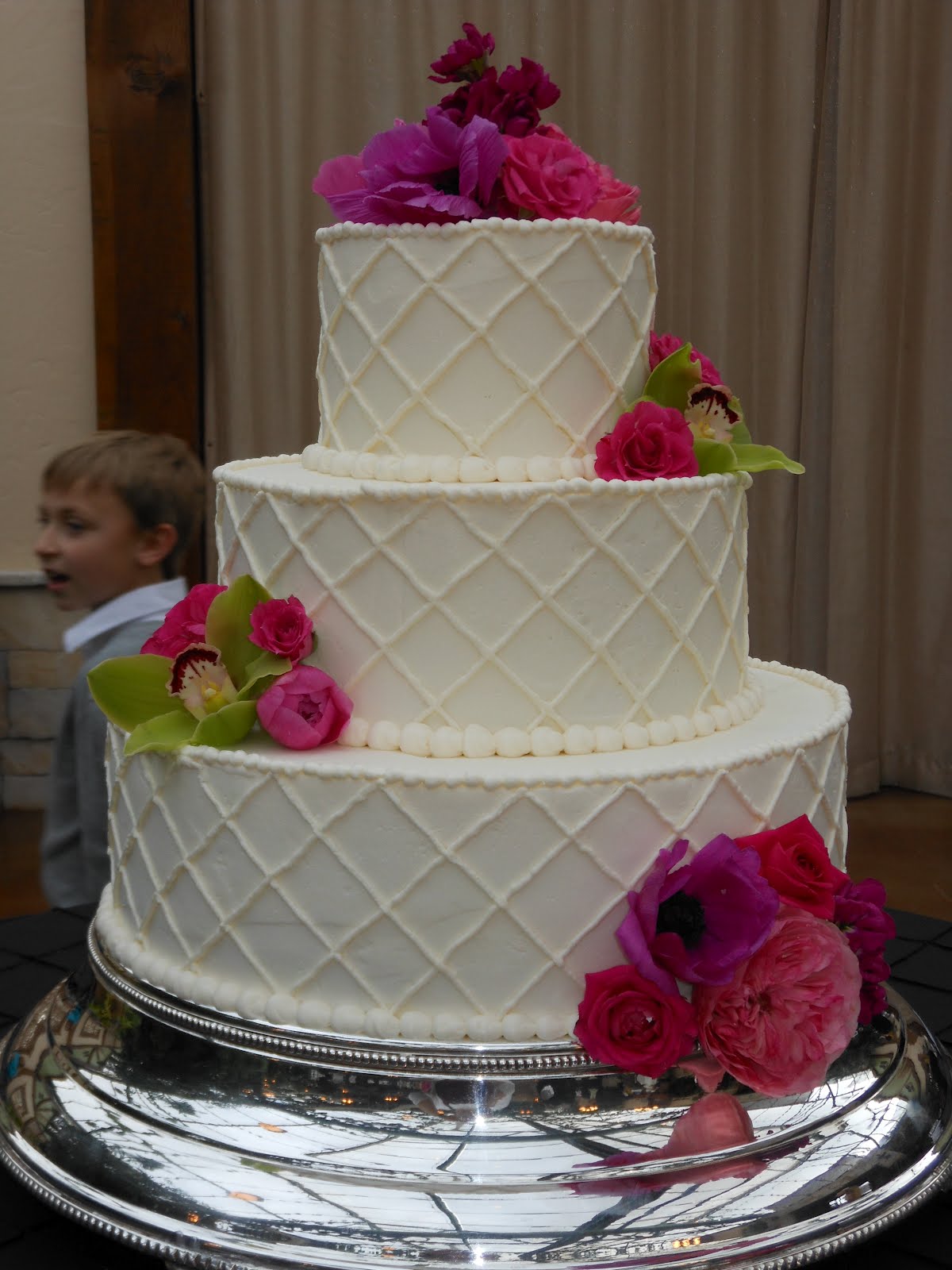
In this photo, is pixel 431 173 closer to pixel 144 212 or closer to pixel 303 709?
pixel 303 709

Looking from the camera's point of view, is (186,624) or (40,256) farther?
(40,256)

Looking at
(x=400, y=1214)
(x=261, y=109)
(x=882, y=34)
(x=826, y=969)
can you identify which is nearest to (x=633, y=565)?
(x=826, y=969)

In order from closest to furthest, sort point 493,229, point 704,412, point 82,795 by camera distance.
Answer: point 493,229 → point 704,412 → point 82,795

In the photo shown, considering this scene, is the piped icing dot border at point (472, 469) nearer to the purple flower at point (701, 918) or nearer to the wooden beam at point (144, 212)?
the purple flower at point (701, 918)

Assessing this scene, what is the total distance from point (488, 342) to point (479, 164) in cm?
20

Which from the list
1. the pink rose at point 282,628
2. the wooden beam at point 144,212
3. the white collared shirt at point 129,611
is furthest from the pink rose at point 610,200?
the wooden beam at point 144,212

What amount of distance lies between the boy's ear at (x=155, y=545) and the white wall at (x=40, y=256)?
2.14 m

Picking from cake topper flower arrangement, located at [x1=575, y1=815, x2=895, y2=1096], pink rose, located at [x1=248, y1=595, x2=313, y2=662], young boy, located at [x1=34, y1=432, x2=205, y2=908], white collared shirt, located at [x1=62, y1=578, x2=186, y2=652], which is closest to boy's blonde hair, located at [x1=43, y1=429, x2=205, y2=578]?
young boy, located at [x1=34, y1=432, x2=205, y2=908]

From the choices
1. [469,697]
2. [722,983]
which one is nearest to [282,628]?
[469,697]

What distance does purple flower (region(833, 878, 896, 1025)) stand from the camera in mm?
1615

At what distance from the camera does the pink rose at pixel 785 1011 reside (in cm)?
148

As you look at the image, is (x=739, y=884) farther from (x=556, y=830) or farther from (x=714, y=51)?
(x=714, y=51)

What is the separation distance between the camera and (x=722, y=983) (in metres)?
1.49

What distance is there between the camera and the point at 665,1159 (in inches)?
54.9
